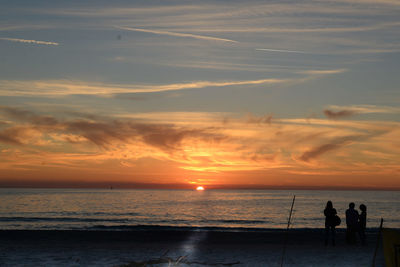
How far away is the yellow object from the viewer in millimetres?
12766

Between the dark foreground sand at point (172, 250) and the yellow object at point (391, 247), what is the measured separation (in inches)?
143

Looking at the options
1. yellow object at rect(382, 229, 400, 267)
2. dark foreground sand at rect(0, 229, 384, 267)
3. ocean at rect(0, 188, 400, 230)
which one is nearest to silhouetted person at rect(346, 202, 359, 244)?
dark foreground sand at rect(0, 229, 384, 267)

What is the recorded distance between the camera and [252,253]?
19.3m

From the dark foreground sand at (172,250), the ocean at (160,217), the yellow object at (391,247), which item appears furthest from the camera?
the ocean at (160,217)

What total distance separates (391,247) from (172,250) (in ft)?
33.3

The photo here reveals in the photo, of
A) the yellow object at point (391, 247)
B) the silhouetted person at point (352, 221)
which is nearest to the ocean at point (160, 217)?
the silhouetted person at point (352, 221)

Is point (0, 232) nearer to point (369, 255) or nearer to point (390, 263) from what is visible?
point (369, 255)

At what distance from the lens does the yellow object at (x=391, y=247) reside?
12766 mm

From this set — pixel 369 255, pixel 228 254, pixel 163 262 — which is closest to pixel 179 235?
pixel 228 254

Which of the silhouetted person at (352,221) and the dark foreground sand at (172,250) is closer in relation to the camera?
the dark foreground sand at (172,250)

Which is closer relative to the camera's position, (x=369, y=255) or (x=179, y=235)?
(x=369, y=255)

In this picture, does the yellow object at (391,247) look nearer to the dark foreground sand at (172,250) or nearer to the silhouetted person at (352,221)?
the dark foreground sand at (172,250)

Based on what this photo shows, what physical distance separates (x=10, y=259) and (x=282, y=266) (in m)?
10.7

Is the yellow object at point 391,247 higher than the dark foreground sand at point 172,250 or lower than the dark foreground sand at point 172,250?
higher
